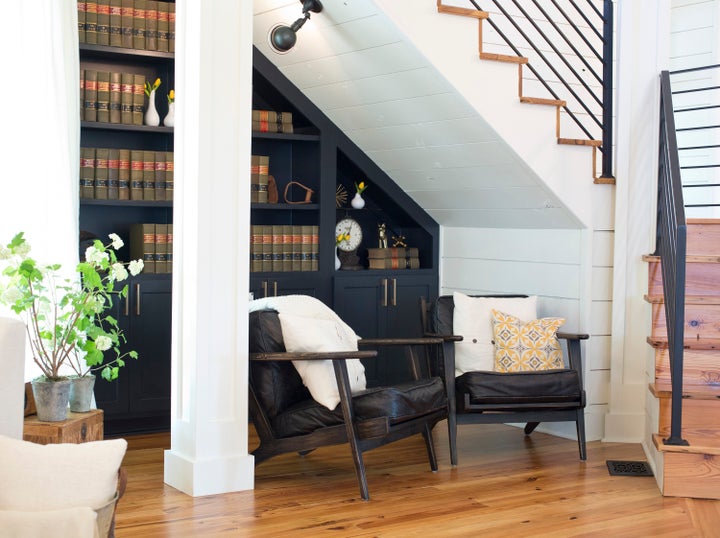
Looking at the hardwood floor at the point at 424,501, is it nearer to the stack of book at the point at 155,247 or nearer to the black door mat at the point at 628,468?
the black door mat at the point at 628,468

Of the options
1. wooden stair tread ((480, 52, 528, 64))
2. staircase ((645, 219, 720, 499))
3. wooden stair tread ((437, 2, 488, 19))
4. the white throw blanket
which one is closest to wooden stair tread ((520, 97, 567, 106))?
wooden stair tread ((480, 52, 528, 64))

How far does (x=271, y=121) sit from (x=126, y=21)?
1.00m

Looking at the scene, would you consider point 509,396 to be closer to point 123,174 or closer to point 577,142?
point 577,142

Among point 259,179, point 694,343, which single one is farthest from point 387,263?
point 694,343

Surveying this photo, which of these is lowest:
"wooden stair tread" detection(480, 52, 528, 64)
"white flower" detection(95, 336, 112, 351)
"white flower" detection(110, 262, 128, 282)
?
"white flower" detection(95, 336, 112, 351)

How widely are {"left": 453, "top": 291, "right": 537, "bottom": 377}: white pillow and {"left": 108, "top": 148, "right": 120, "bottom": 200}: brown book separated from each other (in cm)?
191

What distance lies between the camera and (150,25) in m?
5.25

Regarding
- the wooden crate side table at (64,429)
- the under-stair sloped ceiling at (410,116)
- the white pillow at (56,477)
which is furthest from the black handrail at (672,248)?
the white pillow at (56,477)

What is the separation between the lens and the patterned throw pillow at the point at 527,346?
197 inches

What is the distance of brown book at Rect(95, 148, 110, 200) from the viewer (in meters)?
5.18

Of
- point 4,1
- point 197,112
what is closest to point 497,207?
point 197,112

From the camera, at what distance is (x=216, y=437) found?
13.5ft

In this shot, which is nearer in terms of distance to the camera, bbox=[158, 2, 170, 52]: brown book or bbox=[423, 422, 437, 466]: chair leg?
bbox=[423, 422, 437, 466]: chair leg

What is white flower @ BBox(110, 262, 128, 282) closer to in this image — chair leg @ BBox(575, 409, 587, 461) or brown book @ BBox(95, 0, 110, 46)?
brown book @ BBox(95, 0, 110, 46)
